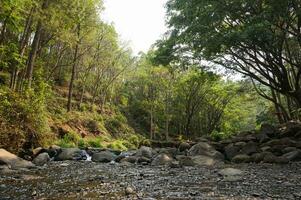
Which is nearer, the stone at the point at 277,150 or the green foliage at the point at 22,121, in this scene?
the green foliage at the point at 22,121

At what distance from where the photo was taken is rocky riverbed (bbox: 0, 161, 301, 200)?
7.61 metres

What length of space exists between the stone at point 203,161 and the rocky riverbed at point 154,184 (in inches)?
75.1

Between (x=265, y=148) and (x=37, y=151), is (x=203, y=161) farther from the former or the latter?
(x=37, y=151)

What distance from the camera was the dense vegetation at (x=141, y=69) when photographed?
15.9 m

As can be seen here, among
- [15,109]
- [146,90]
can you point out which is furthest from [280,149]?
[146,90]

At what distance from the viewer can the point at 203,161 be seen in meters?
14.1

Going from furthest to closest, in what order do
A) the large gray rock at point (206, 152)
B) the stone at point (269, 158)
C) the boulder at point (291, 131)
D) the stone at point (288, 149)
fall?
the boulder at point (291, 131), the large gray rock at point (206, 152), the stone at point (288, 149), the stone at point (269, 158)

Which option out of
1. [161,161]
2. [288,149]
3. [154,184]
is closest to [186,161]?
[161,161]

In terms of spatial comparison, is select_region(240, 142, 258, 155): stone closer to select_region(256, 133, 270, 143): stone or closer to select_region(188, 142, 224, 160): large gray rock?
select_region(188, 142, 224, 160): large gray rock

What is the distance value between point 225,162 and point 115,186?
704 centimetres

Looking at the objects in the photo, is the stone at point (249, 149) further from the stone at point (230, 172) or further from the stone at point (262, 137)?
the stone at point (230, 172)

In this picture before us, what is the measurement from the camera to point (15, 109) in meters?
15.5

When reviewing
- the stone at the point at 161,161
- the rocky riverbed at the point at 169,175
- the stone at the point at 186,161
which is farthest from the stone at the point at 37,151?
the stone at the point at 186,161

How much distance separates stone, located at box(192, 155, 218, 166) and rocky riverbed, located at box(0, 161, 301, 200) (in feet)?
6.26
